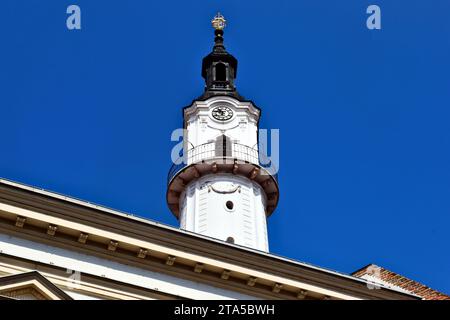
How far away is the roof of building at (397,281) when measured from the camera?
30.3 meters

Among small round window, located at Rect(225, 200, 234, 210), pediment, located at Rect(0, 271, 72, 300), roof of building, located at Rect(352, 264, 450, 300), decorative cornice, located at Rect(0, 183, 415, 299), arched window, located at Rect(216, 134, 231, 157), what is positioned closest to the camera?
pediment, located at Rect(0, 271, 72, 300)

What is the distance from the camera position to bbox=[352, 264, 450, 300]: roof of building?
30.3m

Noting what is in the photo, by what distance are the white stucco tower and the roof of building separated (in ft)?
39.4

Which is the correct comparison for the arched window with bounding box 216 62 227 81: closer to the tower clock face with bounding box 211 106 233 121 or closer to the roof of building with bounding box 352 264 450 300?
the tower clock face with bounding box 211 106 233 121

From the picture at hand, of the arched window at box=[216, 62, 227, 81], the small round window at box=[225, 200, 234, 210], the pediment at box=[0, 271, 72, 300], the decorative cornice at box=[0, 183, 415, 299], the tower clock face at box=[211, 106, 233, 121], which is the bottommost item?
the pediment at box=[0, 271, 72, 300]

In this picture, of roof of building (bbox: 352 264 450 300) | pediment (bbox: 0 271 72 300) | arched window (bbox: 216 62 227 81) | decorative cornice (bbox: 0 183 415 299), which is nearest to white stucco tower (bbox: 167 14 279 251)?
arched window (bbox: 216 62 227 81)

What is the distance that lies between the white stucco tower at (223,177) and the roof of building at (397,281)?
12010 mm

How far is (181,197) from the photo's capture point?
47.2 m

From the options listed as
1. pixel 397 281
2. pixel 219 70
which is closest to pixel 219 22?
pixel 219 70
